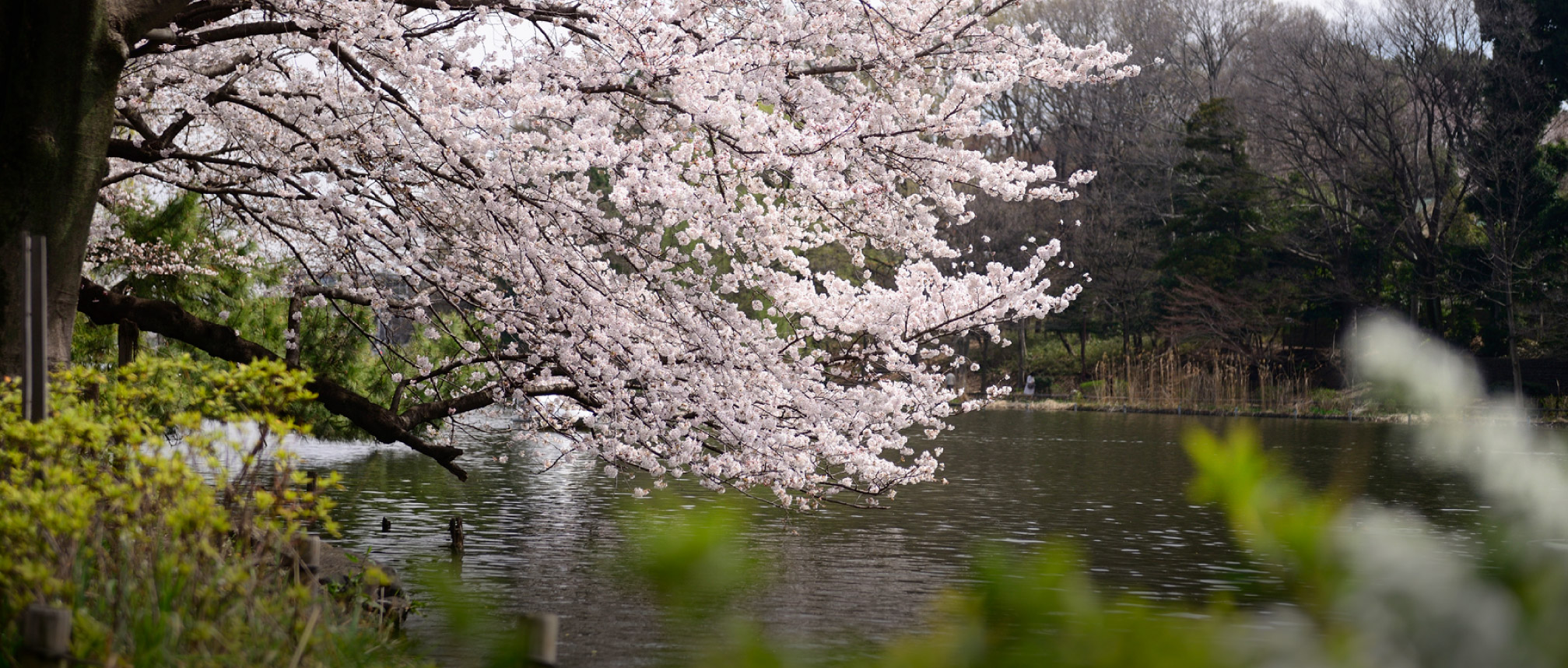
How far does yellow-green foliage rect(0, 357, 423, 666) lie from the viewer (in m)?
4.34

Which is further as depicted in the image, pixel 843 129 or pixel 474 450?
pixel 474 450

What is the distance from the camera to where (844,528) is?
1599 cm

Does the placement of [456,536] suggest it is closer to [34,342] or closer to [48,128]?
[48,128]

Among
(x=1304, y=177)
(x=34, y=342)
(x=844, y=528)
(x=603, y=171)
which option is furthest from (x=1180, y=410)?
(x=34, y=342)

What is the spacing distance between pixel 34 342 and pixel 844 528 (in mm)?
11441

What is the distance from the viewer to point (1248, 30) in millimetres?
48875

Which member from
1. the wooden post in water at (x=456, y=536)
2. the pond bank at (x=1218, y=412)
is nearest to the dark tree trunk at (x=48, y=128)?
the wooden post in water at (x=456, y=536)

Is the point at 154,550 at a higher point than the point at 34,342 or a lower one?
lower

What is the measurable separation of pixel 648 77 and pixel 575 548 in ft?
23.9

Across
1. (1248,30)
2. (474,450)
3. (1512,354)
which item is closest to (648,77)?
(474,450)

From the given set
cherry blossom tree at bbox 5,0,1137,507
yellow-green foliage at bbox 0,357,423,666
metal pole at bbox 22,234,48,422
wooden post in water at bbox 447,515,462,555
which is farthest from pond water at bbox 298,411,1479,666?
metal pole at bbox 22,234,48,422

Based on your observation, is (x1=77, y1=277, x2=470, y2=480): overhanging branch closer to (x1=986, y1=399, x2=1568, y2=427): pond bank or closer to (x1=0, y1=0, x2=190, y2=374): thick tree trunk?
(x1=0, y1=0, x2=190, y2=374): thick tree trunk

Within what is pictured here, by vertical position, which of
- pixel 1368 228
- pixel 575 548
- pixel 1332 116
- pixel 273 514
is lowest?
pixel 575 548

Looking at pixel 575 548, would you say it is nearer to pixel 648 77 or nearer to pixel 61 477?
pixel 648 77
